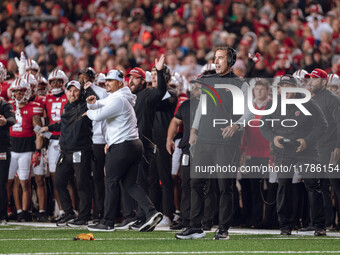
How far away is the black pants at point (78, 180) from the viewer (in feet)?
39.8

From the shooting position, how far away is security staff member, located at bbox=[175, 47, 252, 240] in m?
9.83

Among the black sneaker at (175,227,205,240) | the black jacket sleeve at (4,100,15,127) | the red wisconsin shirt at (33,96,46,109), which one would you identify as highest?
the red wisconsin shirt at (33,96,46,109)

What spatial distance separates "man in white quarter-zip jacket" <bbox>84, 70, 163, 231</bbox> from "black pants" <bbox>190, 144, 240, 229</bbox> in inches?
40.5

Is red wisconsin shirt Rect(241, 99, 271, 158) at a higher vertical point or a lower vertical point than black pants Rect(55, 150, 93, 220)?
higher

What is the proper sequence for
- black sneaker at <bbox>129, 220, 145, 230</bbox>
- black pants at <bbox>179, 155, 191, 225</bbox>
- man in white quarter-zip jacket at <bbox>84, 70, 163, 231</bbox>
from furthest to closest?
black sneaker at <bbox>129, 220, 145, 230</bbox>
black pants at <bbox>179, 155, 191, 225</bbox>
man in white quarter-zip jacket at <bbox>84, 70, 163, 231</bbox>

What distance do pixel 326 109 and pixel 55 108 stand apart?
453 cm

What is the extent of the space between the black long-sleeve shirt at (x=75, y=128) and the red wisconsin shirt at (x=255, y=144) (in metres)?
2.39

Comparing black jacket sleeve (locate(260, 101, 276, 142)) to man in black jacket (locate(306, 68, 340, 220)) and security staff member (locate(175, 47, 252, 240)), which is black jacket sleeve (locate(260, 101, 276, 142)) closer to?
man in black jacket (locate(306, 68, 340, 220))

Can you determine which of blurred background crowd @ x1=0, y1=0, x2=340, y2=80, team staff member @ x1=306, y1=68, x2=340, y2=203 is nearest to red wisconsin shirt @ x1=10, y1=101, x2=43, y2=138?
blurred background crowd @ x1=0, y1=0, x2=340, y2=80

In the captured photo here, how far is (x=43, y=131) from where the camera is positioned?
12977 millimetres

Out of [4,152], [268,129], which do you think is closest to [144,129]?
[268,129]

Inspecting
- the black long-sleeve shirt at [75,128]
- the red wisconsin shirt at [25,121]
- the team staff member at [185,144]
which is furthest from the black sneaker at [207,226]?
the red wisconsin shirt at [25,121]

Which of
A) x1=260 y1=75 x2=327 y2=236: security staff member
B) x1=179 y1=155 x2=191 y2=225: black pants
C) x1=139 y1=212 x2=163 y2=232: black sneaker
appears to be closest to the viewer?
x1=139 y1=212 x2=163 y2=232: black sneaker

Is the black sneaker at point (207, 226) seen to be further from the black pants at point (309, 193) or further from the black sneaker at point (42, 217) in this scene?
the black sneaker at point (42, 217)
